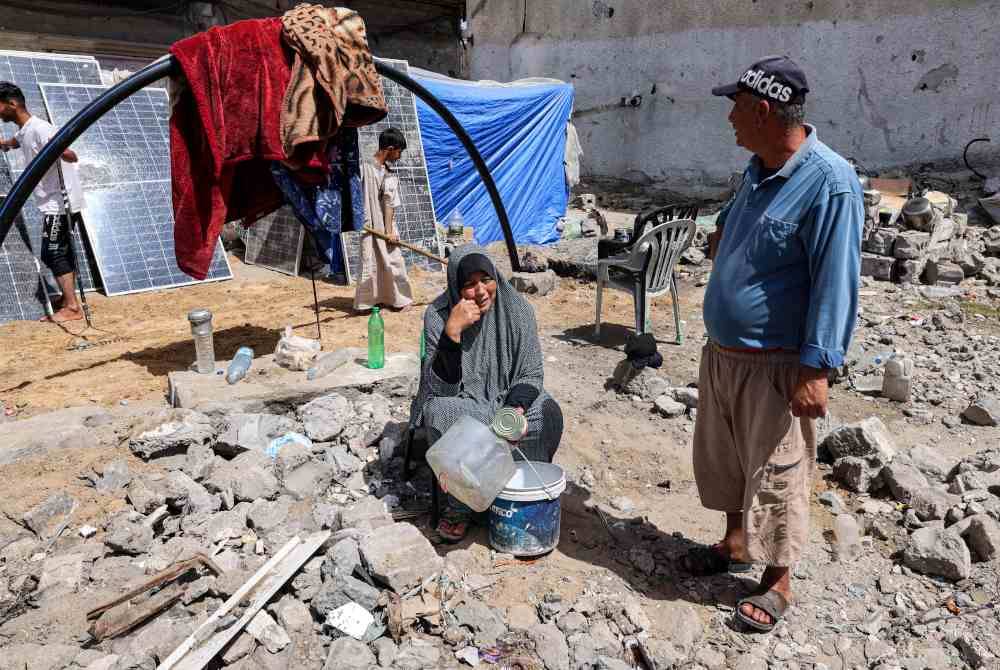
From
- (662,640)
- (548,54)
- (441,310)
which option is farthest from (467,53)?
(662,640)

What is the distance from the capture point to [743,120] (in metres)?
2.39

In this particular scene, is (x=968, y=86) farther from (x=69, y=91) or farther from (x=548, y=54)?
(x=69, y=91)

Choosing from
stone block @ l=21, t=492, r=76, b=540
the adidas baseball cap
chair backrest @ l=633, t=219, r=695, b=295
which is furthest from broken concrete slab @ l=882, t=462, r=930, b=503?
stone block @ l=21, t=492, r=76, b=540

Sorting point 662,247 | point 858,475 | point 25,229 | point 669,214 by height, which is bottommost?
point 858,475

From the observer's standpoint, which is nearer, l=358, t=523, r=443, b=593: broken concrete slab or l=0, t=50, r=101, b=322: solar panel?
l=358, t=523, r=443, b=593: broken concrete slab

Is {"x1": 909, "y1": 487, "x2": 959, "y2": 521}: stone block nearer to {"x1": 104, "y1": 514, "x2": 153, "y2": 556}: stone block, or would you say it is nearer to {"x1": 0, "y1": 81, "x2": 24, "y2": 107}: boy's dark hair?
{"x1": 104, "y1": 514, "x2": 153, "y2": 556}: stone block

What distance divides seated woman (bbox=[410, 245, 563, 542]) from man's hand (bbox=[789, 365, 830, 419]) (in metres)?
1.18

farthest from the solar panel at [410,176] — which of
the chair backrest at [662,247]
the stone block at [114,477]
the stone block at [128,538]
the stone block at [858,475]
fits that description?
the stone block at [858,475]

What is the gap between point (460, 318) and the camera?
3.12m

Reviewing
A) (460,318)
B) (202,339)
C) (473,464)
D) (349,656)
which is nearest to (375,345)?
(202,339)

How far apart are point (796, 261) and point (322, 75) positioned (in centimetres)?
315

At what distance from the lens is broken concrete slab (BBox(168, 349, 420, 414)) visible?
4152 mm

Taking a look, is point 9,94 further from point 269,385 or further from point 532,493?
point 532,493

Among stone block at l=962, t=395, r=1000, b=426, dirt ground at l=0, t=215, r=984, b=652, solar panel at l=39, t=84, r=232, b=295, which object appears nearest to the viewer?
dirt ground at l=0, t=215, r=984, b=652
